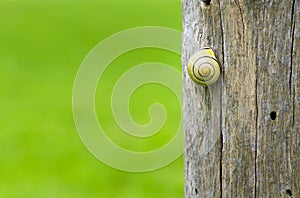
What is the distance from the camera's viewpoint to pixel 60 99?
8320 millimetres

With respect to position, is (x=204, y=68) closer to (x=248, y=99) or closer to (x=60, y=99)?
(x=248, y=99)

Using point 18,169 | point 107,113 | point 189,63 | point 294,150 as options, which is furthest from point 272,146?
point 107,113

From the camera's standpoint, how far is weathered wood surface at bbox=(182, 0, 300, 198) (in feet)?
6.95

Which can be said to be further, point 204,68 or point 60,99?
point 60,99

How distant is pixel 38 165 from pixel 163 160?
401 centimetres

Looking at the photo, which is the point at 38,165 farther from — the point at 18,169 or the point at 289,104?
the point at 289,104

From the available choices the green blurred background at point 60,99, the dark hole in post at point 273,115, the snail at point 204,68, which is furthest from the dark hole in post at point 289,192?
the green blurred background at point 60,99

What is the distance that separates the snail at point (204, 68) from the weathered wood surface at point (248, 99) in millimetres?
31

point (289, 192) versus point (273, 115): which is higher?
point (273, 115)

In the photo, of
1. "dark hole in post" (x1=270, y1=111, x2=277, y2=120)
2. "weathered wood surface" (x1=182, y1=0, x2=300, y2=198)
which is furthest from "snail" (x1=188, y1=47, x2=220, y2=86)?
"dark hole in post" (x1=270, y1=111, x2=277, y2=120)

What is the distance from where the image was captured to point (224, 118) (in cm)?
218

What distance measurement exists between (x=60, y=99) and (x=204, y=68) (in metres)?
6.29

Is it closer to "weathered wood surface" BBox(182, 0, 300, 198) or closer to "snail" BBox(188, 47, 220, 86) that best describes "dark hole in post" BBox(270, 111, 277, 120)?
"weathered wood surface" BBox(182, 0, 300, 198)

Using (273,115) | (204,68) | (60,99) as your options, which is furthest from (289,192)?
(60,99)
